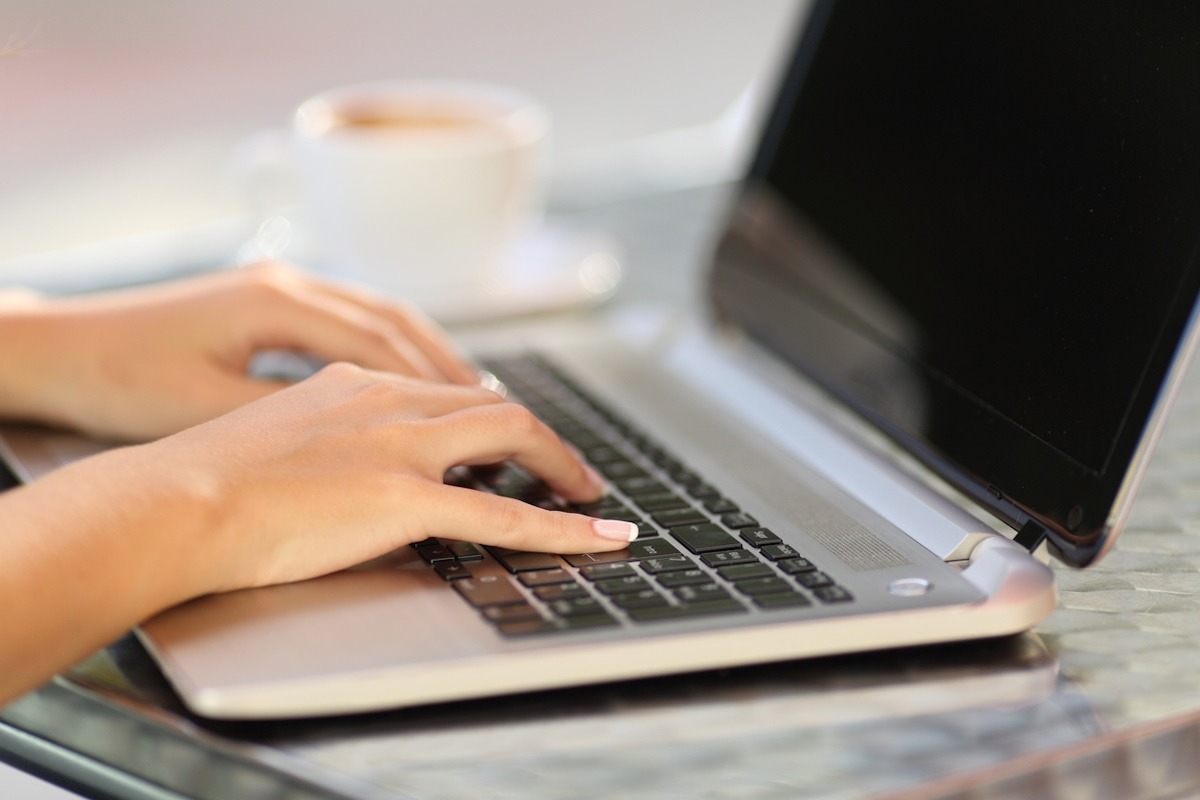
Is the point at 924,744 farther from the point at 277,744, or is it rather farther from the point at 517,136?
the point at 517,136

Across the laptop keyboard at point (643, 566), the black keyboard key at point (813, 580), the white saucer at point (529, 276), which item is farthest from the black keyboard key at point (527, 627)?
the white saucer at point (529, 276)

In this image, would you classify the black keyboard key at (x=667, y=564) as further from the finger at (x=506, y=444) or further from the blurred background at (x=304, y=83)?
the blurred background at (x=304, y=83)

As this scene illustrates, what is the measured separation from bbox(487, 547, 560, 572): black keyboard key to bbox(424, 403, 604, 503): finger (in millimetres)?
44

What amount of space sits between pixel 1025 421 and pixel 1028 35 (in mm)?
196

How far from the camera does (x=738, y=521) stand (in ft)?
1.91

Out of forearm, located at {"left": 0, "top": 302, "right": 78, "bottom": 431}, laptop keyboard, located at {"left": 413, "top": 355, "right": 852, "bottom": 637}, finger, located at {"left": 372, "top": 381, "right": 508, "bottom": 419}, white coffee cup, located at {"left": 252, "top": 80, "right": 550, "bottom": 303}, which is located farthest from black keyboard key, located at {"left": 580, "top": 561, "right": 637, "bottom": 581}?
white coffee cup, located at {"left": 252, "top": 80, "right": 550, "bottom": 303}

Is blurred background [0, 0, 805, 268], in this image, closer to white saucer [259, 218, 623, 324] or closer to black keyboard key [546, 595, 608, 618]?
white saucer [259, 218, 623, 324]

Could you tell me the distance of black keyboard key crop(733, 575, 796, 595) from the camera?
0.50 m

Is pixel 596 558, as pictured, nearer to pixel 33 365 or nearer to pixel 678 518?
pixel 678 518

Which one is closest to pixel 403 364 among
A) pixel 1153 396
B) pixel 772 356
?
pixel 772 356

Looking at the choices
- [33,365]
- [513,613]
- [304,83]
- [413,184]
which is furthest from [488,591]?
[304,83]

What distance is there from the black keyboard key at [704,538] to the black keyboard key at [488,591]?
3.3 inches

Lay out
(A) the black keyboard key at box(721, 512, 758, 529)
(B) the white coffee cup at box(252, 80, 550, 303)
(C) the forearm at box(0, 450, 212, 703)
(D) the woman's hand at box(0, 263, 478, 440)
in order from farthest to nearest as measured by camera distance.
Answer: (B) the white coffee cup at box(252, 80, 550, 303)
(D) the woman's hand at box(0, 263, 478, 440)
(A) the black keyboard key at box(721, 512, 758, 529)
(C) the forearm at box(0, 450, 212, 703)

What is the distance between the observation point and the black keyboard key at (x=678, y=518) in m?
0.58
